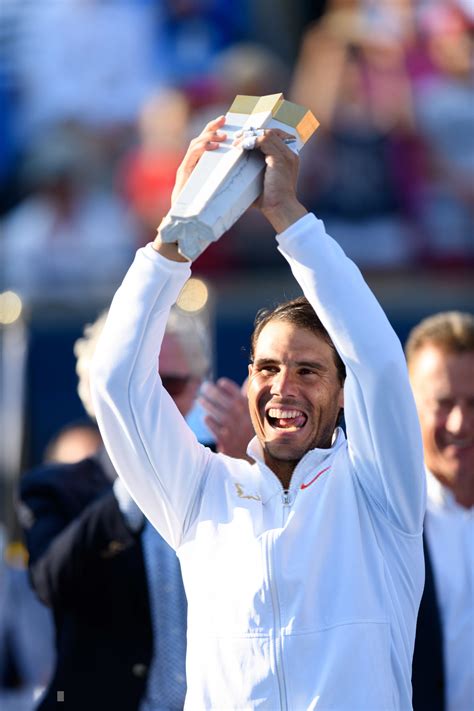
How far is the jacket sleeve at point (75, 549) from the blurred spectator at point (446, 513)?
739mm

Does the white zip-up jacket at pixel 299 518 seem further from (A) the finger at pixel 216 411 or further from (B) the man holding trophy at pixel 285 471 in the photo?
(A) the finger at pixel 216 411

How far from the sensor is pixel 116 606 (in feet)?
10.1

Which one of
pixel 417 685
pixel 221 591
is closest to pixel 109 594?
pixel 417 685

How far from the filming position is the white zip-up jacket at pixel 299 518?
2078 millimetres

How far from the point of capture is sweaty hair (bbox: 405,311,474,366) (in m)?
3.46

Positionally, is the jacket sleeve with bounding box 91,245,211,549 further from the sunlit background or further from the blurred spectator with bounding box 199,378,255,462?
the sunlit background

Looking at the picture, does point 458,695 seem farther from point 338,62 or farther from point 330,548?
point 338,62

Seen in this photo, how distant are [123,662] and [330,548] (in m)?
1.07

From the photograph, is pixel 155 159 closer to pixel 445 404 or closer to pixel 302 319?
pixel 445 404

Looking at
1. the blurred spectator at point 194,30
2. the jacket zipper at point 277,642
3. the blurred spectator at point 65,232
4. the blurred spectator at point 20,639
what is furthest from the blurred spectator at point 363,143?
the jacket zipper at point 277,642

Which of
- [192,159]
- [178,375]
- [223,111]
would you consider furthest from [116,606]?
[223,111]

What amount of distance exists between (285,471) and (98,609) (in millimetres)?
1035

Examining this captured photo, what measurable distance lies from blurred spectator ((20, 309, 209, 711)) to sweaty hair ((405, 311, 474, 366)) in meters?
0.71

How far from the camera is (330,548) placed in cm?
215
